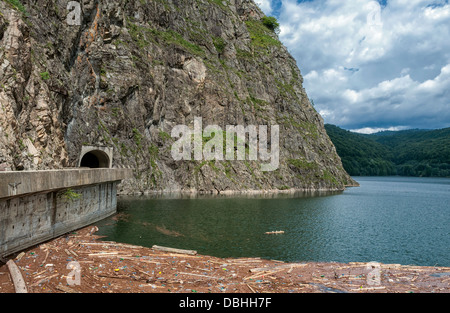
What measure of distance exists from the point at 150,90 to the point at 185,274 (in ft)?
209

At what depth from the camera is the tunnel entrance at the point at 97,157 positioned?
155 ft

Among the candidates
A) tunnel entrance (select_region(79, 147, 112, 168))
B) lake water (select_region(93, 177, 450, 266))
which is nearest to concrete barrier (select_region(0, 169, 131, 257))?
lake water (select_region(93, 177, 450, 266))

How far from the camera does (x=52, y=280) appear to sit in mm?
14930

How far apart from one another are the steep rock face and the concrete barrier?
12.7 feet

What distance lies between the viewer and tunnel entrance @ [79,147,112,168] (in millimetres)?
47188

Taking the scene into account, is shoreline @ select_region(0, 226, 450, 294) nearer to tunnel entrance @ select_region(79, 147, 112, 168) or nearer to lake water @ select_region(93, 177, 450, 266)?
lake water @ select_region(93, 177, 450, 266)

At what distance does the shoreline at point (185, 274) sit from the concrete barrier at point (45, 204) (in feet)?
3.52

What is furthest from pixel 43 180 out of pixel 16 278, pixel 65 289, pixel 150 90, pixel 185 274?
pixel 150 90

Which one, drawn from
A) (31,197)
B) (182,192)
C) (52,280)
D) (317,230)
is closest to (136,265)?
(52,280)

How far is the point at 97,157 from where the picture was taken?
2110 inches

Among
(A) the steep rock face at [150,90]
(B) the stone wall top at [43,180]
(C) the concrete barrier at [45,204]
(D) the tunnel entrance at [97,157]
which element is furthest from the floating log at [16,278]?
(D) the tunnel entrance at [97,157]
